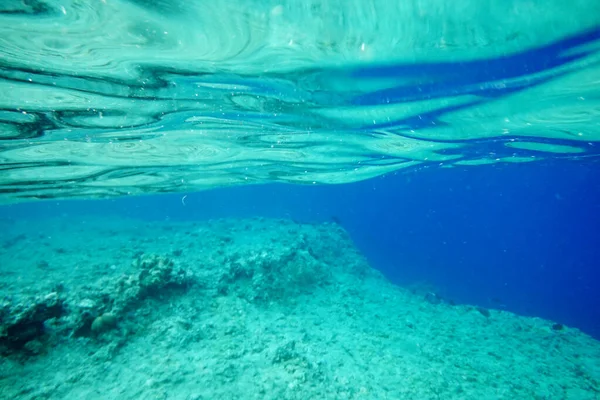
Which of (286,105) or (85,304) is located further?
(286,105)

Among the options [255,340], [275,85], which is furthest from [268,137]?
[255,340]

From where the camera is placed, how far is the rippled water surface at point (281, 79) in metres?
5.95

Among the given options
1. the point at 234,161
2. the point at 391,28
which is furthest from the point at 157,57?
the point at 234,161

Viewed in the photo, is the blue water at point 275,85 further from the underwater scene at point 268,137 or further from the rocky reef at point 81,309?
the rocky reef at point 81,309

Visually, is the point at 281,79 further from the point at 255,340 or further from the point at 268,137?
the point at 255,340

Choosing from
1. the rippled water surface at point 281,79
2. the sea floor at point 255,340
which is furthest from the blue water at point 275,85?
the sea floor at point 255,340

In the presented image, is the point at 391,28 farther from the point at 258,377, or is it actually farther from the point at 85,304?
the point at 85,304

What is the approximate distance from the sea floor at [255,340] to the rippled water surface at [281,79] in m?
5.39

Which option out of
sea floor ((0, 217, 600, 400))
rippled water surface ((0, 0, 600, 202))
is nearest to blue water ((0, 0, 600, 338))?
rippled water surface ((0, 0, 600, 202))

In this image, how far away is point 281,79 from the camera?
27.8 ft

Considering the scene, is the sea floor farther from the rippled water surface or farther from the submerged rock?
the rippled water surface

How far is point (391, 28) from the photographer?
6.44 metres

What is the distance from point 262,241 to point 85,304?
933 centimetres

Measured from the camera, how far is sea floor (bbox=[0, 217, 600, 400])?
6.93 m
